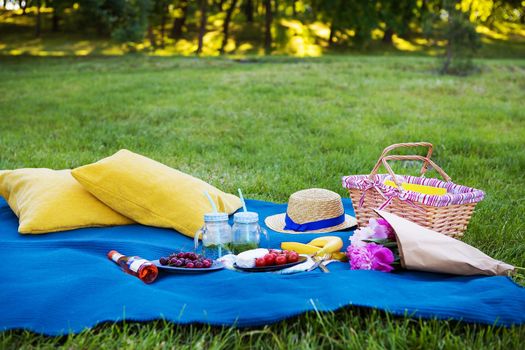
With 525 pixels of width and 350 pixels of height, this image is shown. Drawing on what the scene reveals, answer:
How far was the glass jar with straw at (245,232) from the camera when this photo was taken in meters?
3.06

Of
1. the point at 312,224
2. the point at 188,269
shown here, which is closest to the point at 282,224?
the point at 312,224

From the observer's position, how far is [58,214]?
11.8 ft

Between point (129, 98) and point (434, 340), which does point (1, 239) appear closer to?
point (434, 340)

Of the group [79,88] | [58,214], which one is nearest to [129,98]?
[79,88]

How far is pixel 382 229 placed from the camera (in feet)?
9.47

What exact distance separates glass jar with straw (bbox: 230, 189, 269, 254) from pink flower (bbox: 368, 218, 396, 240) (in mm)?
621

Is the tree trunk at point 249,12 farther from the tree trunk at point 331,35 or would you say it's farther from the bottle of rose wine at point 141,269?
the bottle of rose wine at point 141,269

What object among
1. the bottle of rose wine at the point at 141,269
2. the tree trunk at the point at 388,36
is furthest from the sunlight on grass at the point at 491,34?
the bottle of rose wine at the point at 141,269

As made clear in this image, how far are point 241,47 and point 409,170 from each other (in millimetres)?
22872

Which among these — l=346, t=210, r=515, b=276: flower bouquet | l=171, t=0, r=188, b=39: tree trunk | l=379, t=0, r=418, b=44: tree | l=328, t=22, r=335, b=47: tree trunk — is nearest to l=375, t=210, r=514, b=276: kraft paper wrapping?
l=346, t=210, r=515, b=276: flower bouquet

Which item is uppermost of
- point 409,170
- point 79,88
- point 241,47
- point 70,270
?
point 70,270

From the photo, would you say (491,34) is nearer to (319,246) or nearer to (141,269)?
(319,246)

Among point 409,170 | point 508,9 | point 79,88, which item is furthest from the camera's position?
point 508,9

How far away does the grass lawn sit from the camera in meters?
2.14
